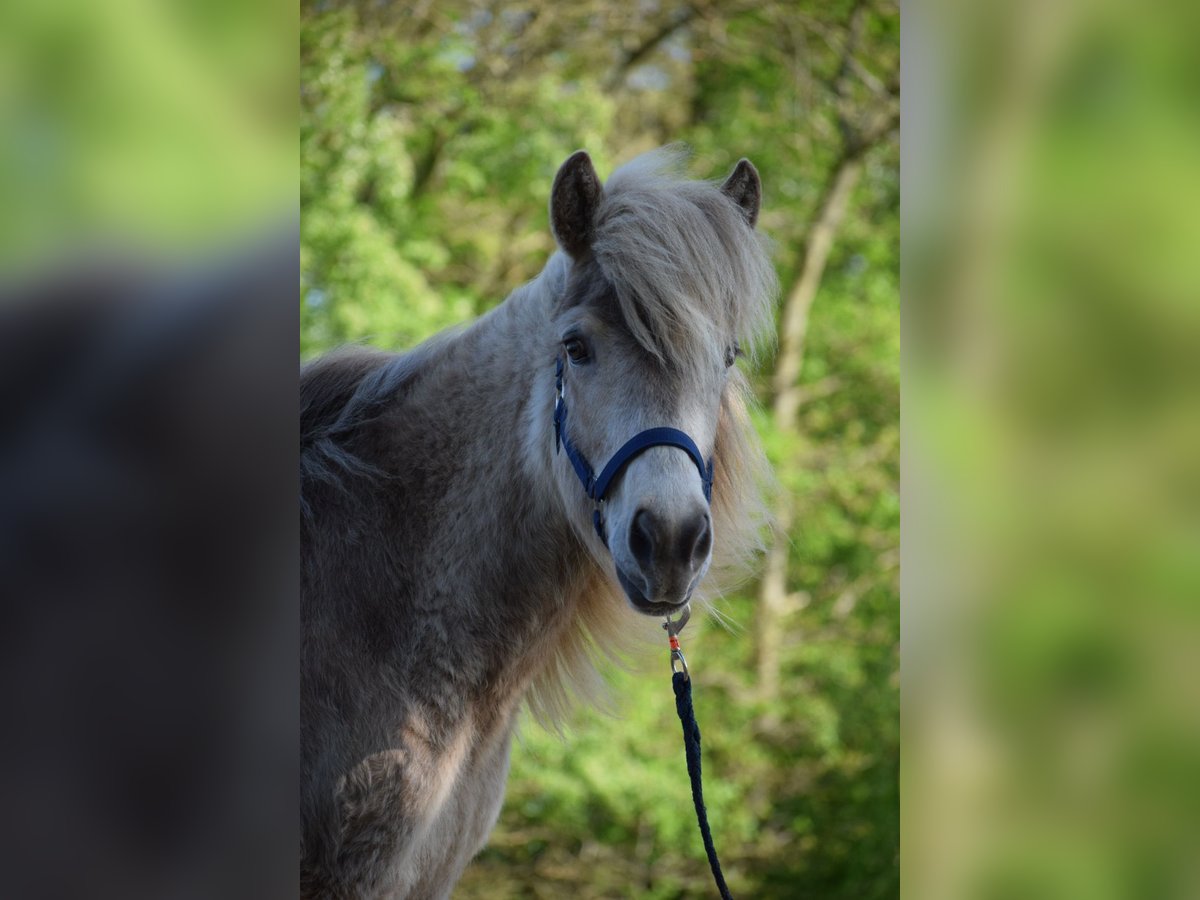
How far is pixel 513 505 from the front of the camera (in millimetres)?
1987

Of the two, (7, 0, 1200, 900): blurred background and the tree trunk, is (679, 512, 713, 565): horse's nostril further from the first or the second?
the tree trunk

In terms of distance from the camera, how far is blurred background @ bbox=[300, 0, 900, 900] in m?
6.19

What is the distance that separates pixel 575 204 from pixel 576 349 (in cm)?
29

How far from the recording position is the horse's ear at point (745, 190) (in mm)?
2100

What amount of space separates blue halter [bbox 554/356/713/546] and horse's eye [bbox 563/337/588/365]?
62mm

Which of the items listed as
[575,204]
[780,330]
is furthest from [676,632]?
[780,330]
